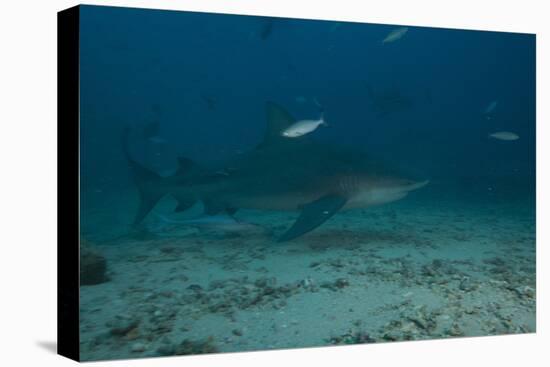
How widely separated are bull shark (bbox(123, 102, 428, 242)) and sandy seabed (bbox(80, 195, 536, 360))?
1.12 feet

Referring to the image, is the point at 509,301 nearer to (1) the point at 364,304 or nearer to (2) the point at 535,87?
(1) the point at 364,304

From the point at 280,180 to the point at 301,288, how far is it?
2121mm

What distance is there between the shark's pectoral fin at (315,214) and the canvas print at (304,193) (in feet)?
0.10

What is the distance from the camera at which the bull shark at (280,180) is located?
23.1ft

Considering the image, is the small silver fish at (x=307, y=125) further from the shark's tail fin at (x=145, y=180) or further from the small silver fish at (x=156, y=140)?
the shark's tail fin at (x=145, y=180)

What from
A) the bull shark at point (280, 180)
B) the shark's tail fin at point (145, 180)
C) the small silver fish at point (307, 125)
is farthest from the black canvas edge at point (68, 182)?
the small silver fish at point (307, 125)

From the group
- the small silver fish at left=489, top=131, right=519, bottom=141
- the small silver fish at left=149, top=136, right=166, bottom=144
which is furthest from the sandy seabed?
the small silver fish at left=149, top=136, right=166, bottom=144

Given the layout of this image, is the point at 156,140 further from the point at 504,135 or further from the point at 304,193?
the point at 504,135

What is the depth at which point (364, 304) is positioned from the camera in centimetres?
556

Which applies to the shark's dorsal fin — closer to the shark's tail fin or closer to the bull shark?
the bull shark

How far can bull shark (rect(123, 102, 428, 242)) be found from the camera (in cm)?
704

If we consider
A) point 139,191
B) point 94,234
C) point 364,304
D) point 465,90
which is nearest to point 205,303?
point 94,234

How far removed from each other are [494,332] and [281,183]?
3175 millimetres

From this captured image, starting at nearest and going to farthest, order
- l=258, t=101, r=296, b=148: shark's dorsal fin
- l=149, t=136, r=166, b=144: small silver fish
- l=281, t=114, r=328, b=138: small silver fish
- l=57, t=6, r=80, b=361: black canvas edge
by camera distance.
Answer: l=57, t=6, r=80, b=361: black canvas edge, l=281, t=114, r=328, b=138: small silver fish, l=149, t=136, r=166, b=144: small silver fish, l=258, t=101, r=296, b=148: shark's dorsal fin
